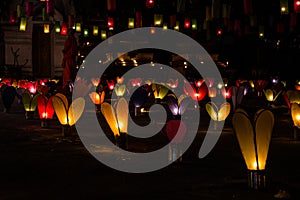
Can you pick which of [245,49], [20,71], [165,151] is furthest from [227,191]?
[245,49]

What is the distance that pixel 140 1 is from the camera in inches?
1491

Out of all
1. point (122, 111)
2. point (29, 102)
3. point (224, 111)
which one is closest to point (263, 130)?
point (122, 111)

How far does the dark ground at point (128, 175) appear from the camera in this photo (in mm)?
6492

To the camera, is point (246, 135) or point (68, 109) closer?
point (246, 135)

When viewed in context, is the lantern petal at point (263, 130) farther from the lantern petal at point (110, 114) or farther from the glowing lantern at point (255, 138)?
the lantern petal at point (110, 114)

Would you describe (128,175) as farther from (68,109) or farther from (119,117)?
(68,109)

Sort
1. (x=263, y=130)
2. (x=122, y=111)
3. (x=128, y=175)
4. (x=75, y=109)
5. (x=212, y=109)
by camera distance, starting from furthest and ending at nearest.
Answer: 1. (x=212, y=109)
2. (x=75, y=109)
3. (x=122, y=111)
4. (x=128, y=175)
5. (x=263, y=130)

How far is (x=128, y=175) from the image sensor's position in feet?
25.2

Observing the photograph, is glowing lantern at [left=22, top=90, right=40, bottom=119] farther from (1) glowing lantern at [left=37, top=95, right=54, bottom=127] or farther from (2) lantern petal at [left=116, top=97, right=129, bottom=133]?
(2) lantern petal at [left=116, top=97, right=129, bottom=133]

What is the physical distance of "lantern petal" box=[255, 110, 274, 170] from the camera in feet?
21.8

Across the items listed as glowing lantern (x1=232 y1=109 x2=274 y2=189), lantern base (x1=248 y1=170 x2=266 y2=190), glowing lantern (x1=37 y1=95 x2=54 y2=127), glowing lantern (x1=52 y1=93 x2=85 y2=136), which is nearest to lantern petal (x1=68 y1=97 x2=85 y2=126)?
glowing lantern (x1=52 y1=93 x2=85 y2=136)

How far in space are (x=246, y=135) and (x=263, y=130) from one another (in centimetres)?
20

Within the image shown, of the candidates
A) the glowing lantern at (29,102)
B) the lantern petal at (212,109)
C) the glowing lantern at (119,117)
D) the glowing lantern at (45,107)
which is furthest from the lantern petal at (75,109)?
the glowing lantern at (29,102)

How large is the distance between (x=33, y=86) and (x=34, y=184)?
1533 centimetres
